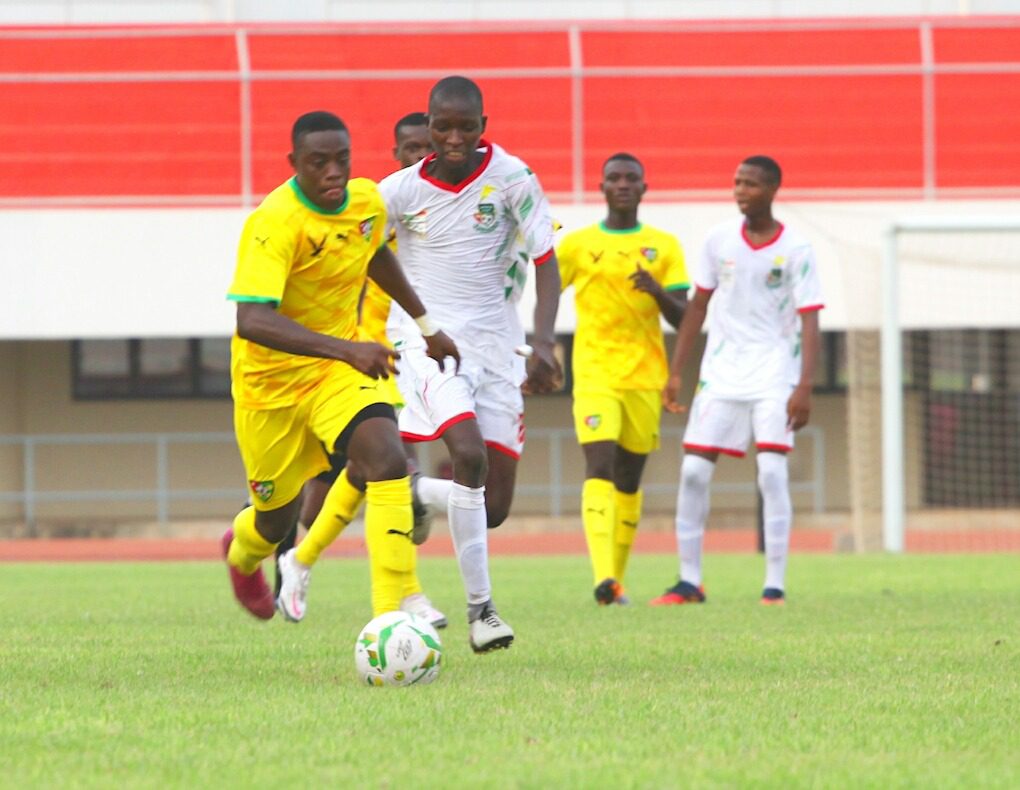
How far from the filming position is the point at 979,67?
74.2 feet

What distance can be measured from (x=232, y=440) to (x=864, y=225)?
8503 mm

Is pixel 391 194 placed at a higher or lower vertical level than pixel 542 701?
higher

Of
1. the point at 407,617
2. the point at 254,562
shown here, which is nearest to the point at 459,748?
the point at 407,617

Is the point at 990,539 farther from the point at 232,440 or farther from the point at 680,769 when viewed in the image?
the point at 680,769

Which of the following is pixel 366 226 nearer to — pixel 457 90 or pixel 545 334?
pixel 457 90

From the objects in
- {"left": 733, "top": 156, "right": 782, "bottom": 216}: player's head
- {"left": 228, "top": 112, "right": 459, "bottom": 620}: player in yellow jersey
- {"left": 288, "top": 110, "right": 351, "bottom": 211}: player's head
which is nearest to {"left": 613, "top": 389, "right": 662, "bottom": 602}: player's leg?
{"left": 733, "top": 156, "right": 782, "bottom": 216}: player's head

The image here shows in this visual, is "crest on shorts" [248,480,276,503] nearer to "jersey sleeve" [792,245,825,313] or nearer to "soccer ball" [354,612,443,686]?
"soccer ball" [354,612,443,686]

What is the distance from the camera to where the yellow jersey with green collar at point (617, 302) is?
10.4 m

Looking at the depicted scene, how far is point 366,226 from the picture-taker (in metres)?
6.84

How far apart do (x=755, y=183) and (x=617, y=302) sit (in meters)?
0.99

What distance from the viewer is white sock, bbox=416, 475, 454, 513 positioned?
8.21 meters

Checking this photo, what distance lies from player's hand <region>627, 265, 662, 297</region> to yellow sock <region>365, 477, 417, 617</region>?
366 cm

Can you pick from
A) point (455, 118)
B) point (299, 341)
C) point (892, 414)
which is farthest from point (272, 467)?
point (892, 414)

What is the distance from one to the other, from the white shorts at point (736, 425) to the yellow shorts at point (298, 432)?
12.2 ft
